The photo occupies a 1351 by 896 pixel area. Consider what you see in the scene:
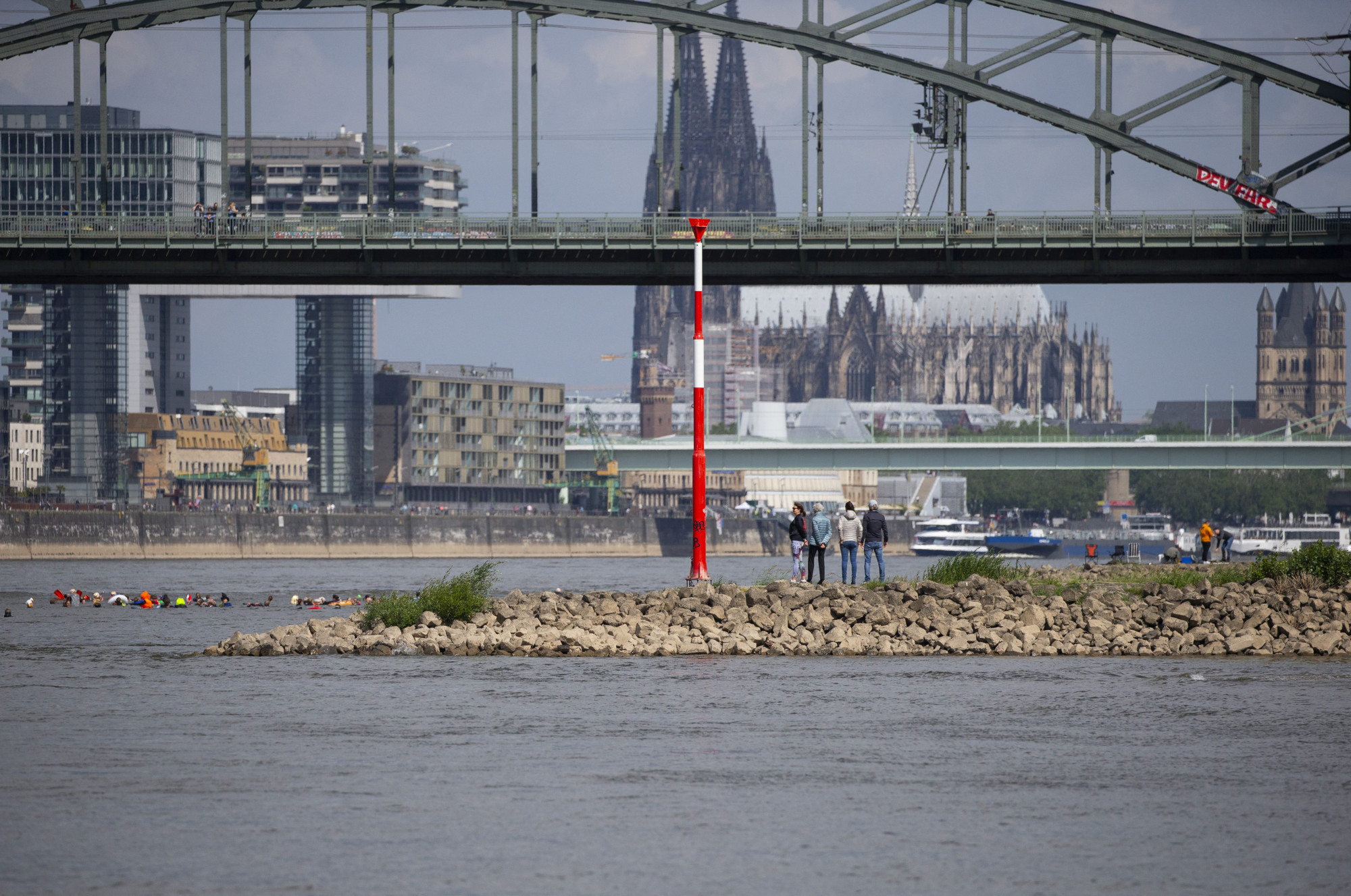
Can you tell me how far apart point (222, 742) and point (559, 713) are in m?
3.93

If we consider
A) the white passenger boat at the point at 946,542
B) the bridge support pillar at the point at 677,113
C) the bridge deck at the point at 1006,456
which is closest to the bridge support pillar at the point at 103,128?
the bridge support pillar at the point at 677,113

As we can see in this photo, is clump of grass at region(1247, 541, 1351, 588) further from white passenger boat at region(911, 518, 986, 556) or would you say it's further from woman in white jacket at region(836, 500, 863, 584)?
white passenger boat at region(911, 518, 986, 556)

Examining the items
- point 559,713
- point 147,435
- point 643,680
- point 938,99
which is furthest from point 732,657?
point 147,435

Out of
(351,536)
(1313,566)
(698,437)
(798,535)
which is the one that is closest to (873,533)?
(798,535)

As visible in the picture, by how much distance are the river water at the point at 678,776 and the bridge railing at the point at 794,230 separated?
27.6 m

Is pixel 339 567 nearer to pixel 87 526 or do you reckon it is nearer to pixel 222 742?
pixel 87 526

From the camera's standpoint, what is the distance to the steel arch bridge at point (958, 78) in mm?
52375

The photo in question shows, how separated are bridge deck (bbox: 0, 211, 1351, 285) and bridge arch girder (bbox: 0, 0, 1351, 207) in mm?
2306

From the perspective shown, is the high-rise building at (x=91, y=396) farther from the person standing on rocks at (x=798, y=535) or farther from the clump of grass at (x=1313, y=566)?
the clump of grass at (x=1313, y=566)

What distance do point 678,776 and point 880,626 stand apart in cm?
1360

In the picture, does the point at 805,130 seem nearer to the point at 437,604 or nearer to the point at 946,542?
the point at 437,604

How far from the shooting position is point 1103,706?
20.4m

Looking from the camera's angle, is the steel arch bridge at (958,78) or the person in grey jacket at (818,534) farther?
the steel arch bridge at (958,78)

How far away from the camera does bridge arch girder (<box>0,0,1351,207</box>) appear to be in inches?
2055
